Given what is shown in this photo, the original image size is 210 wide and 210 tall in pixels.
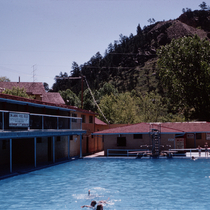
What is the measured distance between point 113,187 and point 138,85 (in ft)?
436

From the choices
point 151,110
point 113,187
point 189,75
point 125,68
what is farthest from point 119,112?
point 125,68

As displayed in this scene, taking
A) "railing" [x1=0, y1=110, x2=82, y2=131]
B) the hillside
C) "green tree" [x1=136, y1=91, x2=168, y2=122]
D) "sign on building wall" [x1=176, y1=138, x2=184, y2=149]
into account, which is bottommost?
"sign on building wall" [x1=176, y1=138, x2=184, y2=149]

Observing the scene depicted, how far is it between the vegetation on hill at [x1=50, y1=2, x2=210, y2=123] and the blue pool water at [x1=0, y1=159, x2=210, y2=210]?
76.6 ft

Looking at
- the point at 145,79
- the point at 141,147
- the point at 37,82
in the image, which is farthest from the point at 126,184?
the point at 145,79

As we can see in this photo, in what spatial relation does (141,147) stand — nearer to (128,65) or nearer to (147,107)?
(147,107)

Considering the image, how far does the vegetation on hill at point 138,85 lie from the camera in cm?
5547

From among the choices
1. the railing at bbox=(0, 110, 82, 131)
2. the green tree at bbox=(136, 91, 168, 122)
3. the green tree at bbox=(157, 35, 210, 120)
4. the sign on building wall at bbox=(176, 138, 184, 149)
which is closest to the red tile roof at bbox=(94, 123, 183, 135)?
the sign on building wall at bbox=(176, 138, 184, 149)

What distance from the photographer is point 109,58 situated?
621 feet

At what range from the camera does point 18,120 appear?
73.0 feet

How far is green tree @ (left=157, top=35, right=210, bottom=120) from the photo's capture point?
176 feet

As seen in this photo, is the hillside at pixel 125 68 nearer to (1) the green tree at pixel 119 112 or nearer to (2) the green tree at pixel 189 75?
(1) the green tree at pixel 119 112

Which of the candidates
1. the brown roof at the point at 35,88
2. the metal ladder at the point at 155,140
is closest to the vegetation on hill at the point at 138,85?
the brown roof at the point at 35,88

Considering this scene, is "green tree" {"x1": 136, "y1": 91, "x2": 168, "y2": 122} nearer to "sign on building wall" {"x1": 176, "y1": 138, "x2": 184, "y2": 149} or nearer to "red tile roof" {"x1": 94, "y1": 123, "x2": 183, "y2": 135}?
"sign on building wall" {"x1": 176, "y1": 138, "x2": 184, "y2": 149}

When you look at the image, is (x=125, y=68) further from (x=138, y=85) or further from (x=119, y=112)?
(x=119, y=112)
